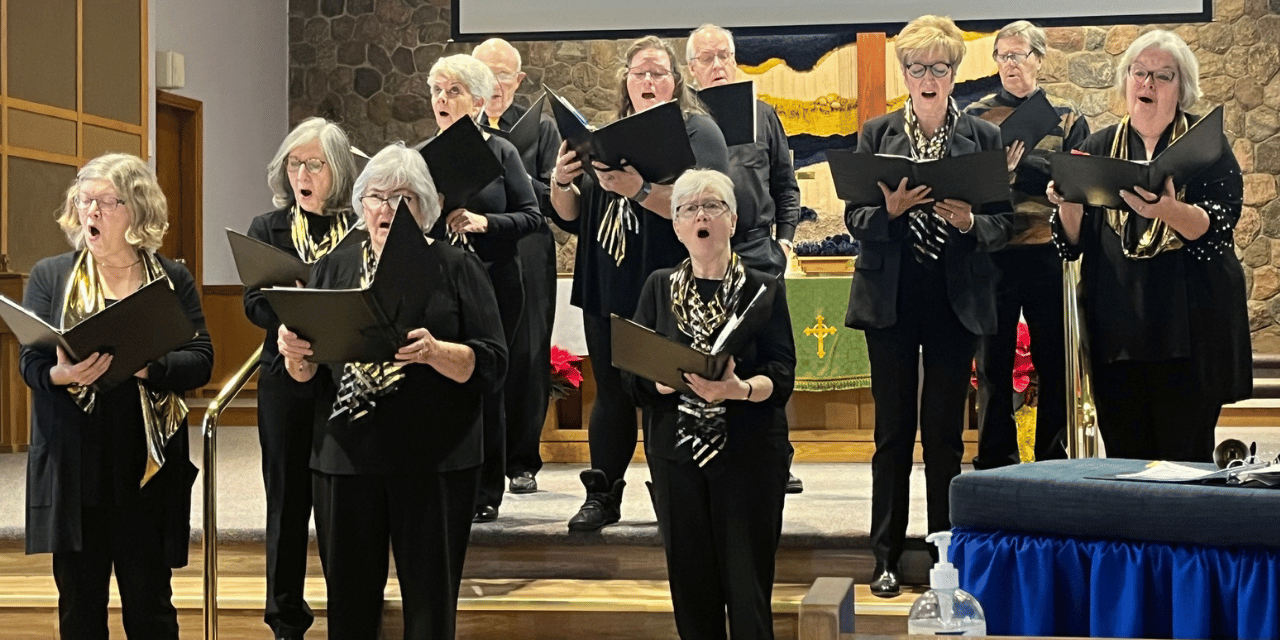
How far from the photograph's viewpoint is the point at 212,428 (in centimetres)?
343

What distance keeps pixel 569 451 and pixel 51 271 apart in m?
2.80

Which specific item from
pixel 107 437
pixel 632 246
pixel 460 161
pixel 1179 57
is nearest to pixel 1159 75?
pixel 1179 57

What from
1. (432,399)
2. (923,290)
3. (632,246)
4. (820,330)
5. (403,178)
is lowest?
(432,399)

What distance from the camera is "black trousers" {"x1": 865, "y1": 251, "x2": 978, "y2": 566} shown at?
3586mm

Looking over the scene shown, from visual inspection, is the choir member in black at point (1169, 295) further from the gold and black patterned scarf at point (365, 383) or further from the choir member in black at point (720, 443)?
the gold and black patterned scarf at point (365, 383)

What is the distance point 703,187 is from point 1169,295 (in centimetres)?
109

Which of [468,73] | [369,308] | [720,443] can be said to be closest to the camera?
[369,308]

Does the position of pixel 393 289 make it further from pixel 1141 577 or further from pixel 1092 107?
pixel 1092 107

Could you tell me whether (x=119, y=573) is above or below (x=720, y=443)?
below

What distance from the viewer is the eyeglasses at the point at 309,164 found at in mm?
3436

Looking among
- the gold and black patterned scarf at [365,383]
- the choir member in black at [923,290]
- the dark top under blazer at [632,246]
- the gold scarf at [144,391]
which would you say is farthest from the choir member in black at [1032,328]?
the gold scarf at [144,391]

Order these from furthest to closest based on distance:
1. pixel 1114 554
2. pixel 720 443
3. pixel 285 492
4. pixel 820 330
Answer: pixel 820 330
pixel 285 492
pixel 720 443
pixel 1114 554

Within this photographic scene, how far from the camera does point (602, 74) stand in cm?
1012

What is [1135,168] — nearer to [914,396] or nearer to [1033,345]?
[914,396]
